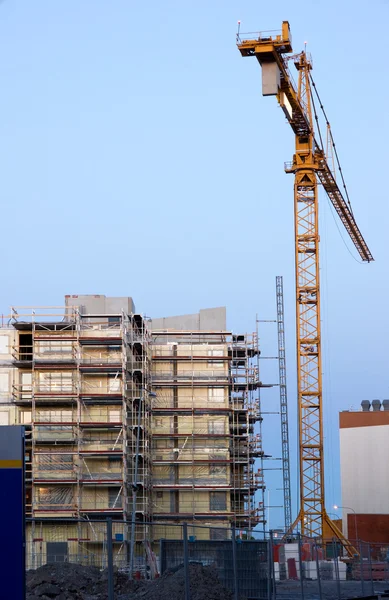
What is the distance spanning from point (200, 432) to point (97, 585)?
49.5m

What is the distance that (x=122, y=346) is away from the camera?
6388cm

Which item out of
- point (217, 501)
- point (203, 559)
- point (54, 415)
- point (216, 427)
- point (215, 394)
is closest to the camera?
point (203, 559)

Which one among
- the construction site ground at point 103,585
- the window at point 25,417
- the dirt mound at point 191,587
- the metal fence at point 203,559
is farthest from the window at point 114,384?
the dirt mound at point 191,587

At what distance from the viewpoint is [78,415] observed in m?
62.1

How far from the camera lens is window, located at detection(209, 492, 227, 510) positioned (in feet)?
225

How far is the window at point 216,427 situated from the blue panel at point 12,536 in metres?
58.3

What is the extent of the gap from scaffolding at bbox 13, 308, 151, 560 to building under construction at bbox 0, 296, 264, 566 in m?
0.06

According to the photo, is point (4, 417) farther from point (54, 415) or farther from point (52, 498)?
point (52, 498)

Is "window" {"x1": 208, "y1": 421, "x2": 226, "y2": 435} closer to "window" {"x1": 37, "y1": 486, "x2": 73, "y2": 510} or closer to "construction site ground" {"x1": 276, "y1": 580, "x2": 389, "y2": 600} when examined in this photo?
"window" {"x1": 37, "y1": 486, "x2": 73, "y2": 510}

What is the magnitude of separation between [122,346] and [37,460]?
837 cm

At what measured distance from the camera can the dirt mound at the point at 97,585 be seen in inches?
822

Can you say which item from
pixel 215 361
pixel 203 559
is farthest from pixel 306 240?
pixel 203 559

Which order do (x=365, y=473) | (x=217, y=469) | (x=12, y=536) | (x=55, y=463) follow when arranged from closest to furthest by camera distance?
(x=12, y=536)
(x=55, y=463)
(x=217, y=469)
(x=365, y=473)

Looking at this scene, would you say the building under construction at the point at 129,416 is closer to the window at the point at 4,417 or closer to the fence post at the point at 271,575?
the window at the point at 4,417
